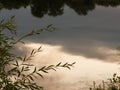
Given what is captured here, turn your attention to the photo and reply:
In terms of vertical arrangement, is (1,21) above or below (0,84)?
above

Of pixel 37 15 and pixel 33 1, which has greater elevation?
pixel 33 1

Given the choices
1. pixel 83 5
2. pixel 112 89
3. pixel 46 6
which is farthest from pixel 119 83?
pixel 83 5

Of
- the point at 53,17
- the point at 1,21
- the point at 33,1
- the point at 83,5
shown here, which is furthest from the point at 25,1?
the point at 1,21

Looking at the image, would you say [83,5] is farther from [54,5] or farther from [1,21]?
[1,21]

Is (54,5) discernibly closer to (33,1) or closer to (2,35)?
(33,1)

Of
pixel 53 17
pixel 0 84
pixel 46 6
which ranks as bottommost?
pixel 0 84

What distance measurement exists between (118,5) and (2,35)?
30374mm

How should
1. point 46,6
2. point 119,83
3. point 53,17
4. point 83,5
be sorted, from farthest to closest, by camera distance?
point 83,5
point 46,6
point 53,17
point 119,83

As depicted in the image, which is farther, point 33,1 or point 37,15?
point 33,1

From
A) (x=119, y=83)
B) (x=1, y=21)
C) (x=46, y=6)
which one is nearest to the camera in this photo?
(x=1, y=21)

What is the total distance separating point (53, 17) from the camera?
96.6 feet

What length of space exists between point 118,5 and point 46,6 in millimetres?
5337

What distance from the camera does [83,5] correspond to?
40031mm

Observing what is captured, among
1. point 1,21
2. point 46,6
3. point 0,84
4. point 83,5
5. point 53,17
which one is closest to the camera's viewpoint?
point 0,84
